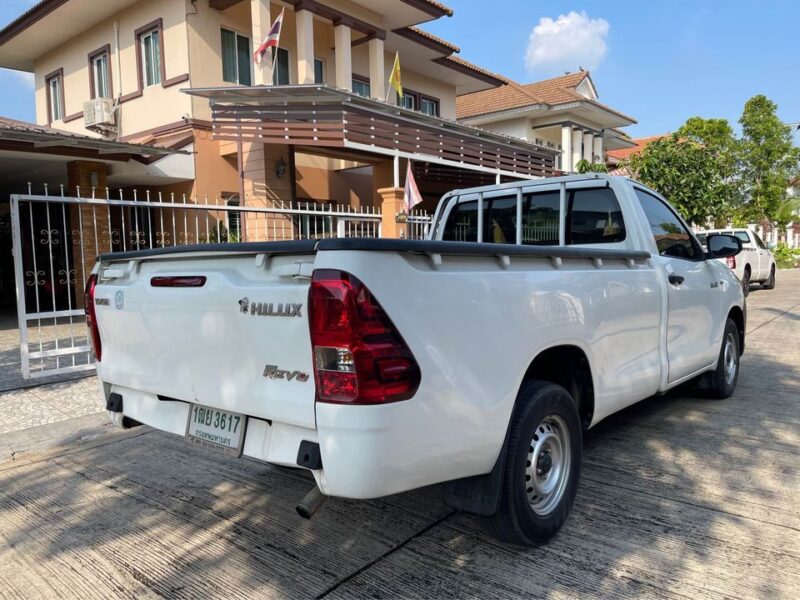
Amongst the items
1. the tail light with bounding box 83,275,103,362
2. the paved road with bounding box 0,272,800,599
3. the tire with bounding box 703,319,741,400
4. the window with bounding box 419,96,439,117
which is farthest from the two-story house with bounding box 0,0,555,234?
the tail light with bounding box 83,275,103,362

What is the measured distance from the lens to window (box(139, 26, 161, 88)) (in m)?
14.4

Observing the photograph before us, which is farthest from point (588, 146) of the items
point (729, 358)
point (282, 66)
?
point (729, 358)

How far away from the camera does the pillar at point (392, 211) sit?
1083 centimetres

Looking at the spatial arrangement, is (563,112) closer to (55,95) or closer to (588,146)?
(588,146)

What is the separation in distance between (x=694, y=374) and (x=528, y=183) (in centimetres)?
210

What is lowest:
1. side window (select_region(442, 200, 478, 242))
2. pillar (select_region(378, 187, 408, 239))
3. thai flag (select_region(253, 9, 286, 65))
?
side window (select_region(442, 200, 478, 242))

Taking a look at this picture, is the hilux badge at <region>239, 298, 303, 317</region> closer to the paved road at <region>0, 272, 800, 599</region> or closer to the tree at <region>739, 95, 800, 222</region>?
the paved road at <region>0, 272, 800, 599</region>

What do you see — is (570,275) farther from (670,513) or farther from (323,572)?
(323,572)

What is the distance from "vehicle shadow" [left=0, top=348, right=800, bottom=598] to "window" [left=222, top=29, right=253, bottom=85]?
467 inches

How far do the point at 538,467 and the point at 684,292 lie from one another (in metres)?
2.26

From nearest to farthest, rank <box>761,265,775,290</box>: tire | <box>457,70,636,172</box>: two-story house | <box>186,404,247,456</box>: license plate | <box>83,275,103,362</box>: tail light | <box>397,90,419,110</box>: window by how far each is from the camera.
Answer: <box>186,404,247,456</box>: license plate
<box>83,275,103,362</box>: tail light
<box>761,265,775,290</box>: tire
<box>397,90,419,110</box>: window
<box>457,70,636,172</box>: two-story house

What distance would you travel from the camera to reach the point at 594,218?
448 cm

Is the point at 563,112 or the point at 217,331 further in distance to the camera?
the point at 563,112

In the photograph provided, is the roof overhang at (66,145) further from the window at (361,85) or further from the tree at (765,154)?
the tree at (765,154)
